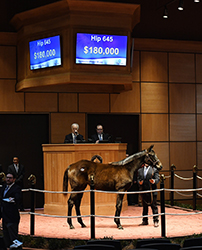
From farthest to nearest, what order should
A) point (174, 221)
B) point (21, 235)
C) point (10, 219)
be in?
point (174, 221) → point (21, 235) → point (10, 219)

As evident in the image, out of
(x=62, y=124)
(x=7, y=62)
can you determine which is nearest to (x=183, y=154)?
(x=62, y=124)

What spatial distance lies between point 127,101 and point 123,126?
0.79 metres

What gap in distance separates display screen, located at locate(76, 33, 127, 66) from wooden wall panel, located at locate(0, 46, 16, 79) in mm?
2718

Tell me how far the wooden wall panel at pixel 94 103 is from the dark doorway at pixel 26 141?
113cm

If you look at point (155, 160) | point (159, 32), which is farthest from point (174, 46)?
point (155, 160)

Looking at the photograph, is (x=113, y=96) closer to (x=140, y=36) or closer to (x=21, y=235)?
(x=140, y=36)

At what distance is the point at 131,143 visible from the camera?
14539 millimetres

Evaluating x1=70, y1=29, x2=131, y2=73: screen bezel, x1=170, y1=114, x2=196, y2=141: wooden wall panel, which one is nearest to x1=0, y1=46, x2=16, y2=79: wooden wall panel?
x1=70, y1=29, x2=131, y2=73: screen bezel

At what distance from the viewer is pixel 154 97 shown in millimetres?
14672

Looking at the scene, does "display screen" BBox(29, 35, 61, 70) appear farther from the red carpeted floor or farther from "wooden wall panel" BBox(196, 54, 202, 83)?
"wooden wall panel" BBox(196, 54, 202, 83)

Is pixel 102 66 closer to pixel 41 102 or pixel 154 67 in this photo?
pixel 41 102

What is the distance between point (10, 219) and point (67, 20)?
19.1 ft

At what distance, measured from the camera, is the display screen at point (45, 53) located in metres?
11.8

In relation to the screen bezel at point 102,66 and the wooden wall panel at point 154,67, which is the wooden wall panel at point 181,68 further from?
the screen bezel at point 102,66
